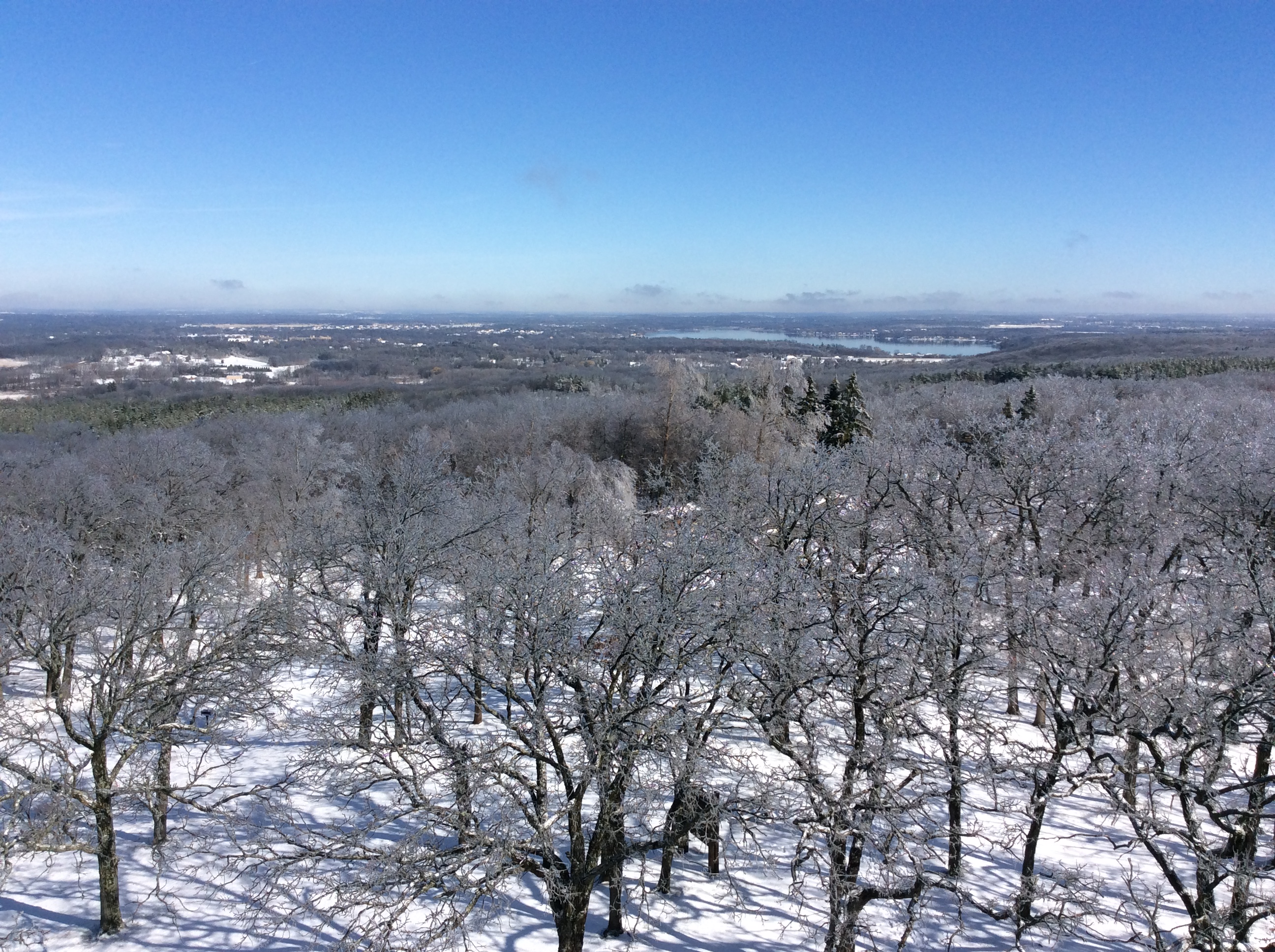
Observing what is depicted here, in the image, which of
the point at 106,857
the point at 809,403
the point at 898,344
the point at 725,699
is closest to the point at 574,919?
the point at 725,699

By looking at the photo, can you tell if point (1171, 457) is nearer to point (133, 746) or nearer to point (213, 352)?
point (133, 746)

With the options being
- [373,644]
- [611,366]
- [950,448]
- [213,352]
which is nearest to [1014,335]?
[611,366]

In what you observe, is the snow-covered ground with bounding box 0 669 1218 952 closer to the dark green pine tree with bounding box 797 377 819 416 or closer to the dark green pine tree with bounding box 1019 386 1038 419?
the dark green pine tree with bounding box 1019 386 1038 419

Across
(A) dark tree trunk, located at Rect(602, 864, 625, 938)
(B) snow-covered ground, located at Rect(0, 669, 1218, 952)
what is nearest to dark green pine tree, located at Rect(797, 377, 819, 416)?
(B) snow-covered ground, located at Rect(0, 669, 1218, 952)

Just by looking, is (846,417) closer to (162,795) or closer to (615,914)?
(615,914)

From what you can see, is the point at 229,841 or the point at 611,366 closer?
the point at 229,841

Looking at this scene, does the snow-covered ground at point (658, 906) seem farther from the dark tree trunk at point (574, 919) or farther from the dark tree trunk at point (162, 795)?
the dark tree trunk at point (574, 919)

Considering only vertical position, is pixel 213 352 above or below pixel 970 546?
above
